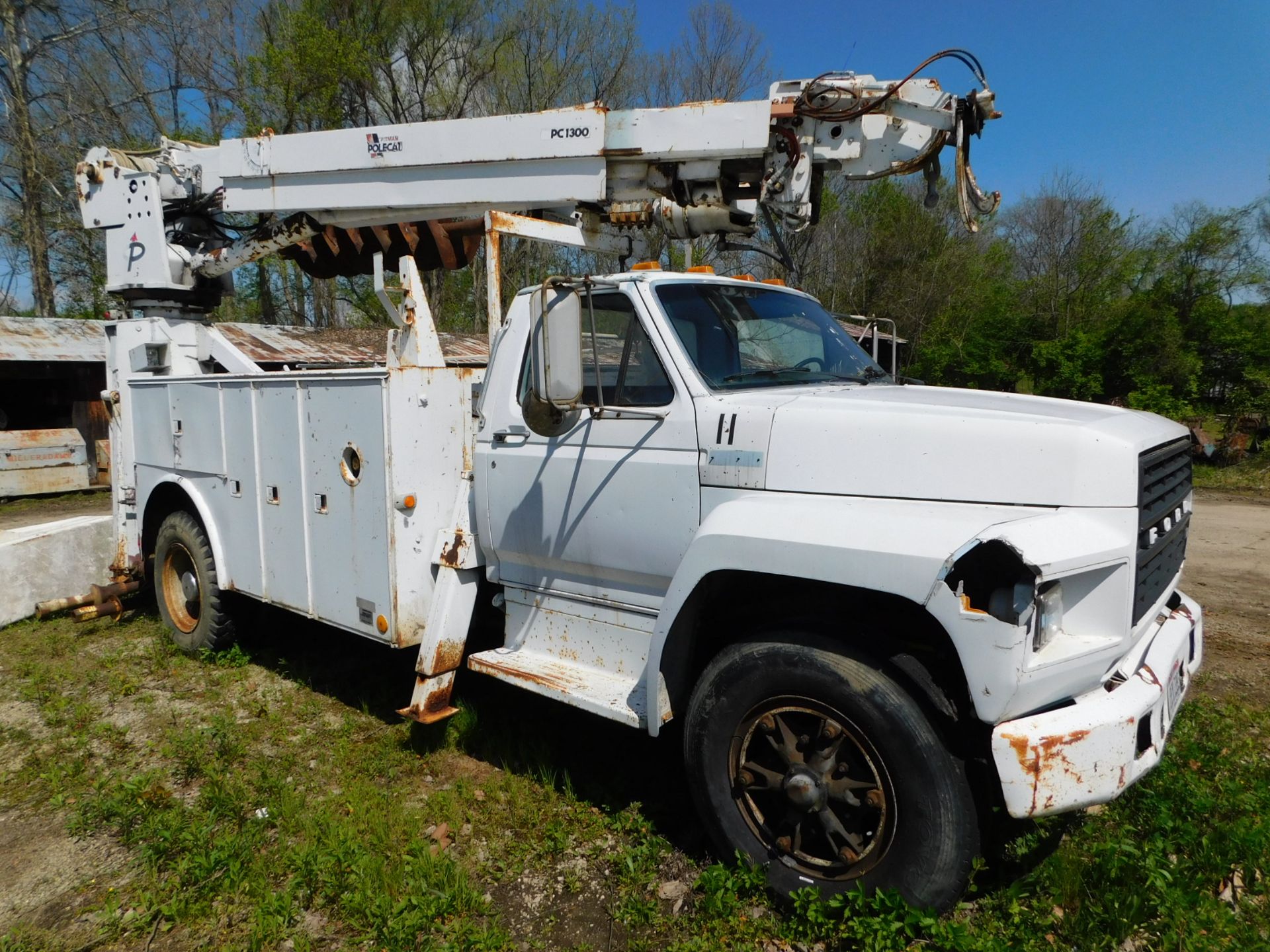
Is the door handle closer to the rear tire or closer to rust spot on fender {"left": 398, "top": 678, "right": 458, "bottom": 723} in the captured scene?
rust spot on fender {"left": 398, "top": 678, "right": 458, "bottom": 723}

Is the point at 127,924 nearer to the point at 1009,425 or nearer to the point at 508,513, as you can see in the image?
the point at 508,513

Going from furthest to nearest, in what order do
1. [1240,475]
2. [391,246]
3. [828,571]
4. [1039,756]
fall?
1. [1240,475]
2. [391,246]
3. [828,571]
4. [1039,756]

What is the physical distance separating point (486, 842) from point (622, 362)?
217 cm

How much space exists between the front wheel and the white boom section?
2679 millimetres

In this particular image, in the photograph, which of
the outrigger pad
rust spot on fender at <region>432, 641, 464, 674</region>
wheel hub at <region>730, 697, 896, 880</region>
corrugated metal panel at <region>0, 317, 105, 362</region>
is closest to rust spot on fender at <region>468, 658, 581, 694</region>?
rust spot on fender at <region>432, 641, 464, 674</region>

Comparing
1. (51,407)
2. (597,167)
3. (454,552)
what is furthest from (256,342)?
(454,552)

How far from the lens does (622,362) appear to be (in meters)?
3.63

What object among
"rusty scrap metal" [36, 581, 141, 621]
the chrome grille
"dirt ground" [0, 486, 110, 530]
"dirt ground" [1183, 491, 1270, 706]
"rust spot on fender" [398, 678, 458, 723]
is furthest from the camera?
"dirt ground" [0, 486, 110, 530]

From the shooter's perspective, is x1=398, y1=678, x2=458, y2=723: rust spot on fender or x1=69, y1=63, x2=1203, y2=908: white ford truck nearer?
x1=69, y1=63, x2=1203, y2=908: white ford truck

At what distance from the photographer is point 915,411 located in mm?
2941

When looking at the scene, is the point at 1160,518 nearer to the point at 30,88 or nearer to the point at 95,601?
the point at 95,601

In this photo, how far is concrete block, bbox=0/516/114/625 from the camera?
263 inches

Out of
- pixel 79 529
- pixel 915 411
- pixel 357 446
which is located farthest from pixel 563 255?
pixel 915 411

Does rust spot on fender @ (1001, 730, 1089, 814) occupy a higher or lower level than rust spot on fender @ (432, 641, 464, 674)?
higher
